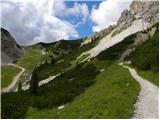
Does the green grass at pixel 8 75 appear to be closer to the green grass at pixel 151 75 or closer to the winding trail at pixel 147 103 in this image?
the green grass at pixel 151 75

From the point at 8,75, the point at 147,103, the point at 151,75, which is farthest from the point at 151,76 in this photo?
the point at 8,75

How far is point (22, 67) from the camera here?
199m

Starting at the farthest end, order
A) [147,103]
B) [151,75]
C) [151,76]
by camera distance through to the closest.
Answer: [151,75] < [151,76] < [147,103]

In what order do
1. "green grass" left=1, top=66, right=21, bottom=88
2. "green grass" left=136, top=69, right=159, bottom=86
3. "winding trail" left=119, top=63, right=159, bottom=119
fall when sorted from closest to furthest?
"winding trail" left=119, top=63, right=159, bottom=119, "green grass" left=136, top=69, right=159, bottom=86, "green grass" left=1, top=66, right=21, bottom=88

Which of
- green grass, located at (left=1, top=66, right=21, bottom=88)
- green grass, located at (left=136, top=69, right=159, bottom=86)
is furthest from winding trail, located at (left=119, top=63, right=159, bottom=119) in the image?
green grass, located at (left=1, top=66, right=21, bottom=88)

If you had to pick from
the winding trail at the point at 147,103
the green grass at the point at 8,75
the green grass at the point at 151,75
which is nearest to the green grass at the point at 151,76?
the green grass at the point at 151,75

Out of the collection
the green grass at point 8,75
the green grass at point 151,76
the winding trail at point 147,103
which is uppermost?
the green grass at point 8,75

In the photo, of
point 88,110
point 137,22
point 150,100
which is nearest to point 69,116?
point 88,110

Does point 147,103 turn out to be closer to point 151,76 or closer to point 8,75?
point 151,76

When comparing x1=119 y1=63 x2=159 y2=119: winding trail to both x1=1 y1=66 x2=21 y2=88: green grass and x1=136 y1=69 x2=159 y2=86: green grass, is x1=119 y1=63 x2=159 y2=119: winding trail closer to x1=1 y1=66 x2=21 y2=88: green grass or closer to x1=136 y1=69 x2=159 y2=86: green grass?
x1=136 y1=69 x2=159 y2=86: green grass

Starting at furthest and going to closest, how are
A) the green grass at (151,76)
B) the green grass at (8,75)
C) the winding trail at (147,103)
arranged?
1. the green grass at (8,75)
2. the green grass at (151,76)
3. the winding trail at (147,103)

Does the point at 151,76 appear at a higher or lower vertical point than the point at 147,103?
higher

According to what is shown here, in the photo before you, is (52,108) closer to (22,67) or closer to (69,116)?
(69,116)

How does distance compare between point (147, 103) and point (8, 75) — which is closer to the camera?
point (147, 103)
